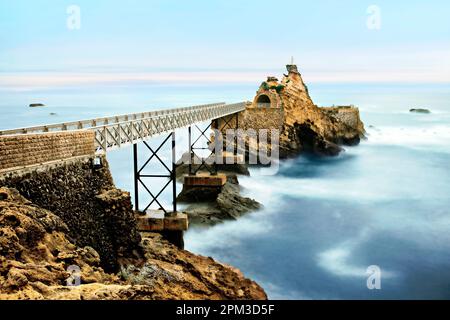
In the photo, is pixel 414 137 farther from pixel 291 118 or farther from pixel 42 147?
pixel 42 147

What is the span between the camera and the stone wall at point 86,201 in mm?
8414

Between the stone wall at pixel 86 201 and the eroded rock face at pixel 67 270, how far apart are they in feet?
0.92

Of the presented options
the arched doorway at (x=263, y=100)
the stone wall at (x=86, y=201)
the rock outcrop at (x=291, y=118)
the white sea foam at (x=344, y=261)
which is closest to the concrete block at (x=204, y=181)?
the white sea foam at (x=344, y=261)

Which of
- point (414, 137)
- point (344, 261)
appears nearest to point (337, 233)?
point (344, 261)

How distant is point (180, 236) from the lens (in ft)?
48.9

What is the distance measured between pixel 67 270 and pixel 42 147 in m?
2.53

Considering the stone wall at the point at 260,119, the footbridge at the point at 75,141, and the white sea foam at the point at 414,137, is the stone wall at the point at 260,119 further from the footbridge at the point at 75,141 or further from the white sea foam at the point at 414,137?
the white sea foam at the point at 414,137

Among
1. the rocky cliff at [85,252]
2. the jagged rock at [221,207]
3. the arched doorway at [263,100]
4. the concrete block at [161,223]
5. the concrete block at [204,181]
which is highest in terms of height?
the arched doorway at [263,100]

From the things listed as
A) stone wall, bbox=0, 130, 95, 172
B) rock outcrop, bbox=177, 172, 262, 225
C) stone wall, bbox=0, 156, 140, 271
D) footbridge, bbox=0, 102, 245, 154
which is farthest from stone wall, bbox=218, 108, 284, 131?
stone wall, bbox=0, 130, 95, 172

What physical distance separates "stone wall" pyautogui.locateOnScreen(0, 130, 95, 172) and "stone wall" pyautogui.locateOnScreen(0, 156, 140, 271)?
0.51 feet

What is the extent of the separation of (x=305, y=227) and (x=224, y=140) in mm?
12749

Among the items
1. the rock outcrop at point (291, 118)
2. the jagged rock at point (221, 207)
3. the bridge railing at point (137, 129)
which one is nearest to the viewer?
the bridge railing at point (137, 129)

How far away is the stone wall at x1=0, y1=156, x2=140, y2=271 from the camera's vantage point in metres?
8.41
